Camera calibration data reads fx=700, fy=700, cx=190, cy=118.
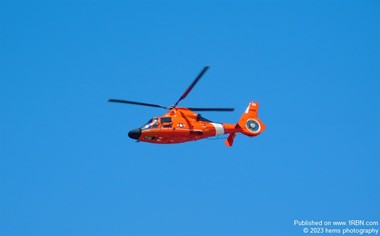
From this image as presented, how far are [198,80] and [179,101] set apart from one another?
11.6ft

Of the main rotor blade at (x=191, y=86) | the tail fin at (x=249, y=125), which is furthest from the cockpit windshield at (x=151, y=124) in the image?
the tail fin at (x=249, y=125)

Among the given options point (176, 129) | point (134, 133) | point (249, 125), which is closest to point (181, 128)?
point (176, 129)

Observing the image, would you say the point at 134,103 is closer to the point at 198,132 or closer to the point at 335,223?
the point at 198,132

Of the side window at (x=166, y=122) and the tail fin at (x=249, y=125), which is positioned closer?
the side window at (x=166, y=122)

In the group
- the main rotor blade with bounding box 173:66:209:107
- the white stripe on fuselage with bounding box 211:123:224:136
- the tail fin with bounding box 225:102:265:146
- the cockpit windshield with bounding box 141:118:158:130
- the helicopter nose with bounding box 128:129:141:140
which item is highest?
the tail fin with bounding box 225:102:265:146

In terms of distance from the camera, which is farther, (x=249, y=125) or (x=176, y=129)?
(x=249, y=125)

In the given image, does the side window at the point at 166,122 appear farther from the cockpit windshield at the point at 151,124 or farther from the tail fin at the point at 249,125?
the tail fin at the point at 249,125

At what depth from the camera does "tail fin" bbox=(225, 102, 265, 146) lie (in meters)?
52.6

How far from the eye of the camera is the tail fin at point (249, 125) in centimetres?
5256

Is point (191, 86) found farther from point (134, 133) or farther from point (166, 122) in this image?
point (134, 133)

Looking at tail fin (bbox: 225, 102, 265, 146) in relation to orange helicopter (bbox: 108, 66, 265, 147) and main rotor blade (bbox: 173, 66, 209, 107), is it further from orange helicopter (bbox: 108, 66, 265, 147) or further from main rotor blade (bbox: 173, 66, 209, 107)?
main rotor blade (bbox: 173, 66, 209, 107)

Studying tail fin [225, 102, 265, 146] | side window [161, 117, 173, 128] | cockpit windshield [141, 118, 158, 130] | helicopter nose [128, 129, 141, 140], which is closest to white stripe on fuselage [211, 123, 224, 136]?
tail fin [225, 102, 265, 146]

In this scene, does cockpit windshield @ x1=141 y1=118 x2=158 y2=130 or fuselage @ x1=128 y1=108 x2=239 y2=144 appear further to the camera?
cockpit windshield @ x1=141 y1=118 x2=158 y2=130

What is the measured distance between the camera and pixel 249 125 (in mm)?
53188
